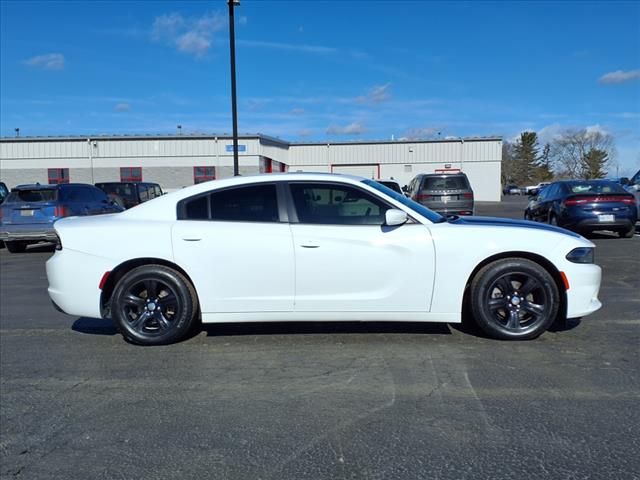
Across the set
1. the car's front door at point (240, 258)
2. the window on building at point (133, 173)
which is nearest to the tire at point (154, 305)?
the car's front door at point (240, 258)

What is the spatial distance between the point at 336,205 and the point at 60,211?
33.2ft

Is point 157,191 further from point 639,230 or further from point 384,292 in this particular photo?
point 384,292

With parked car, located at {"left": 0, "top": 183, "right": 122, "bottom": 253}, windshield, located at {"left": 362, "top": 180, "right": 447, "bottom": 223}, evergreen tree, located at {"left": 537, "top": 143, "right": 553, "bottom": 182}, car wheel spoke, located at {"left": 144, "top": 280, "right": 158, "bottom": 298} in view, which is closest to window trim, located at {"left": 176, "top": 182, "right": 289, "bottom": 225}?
car wheel spoke, located at {"left": 144, "top": 280, "right": 158, "bottom": 298}

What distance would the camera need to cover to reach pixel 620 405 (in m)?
3.56

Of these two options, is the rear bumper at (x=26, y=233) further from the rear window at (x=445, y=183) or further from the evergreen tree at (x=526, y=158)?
the evergreen tree at (x=526, y=158)

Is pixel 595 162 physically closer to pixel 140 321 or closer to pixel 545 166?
pixel 545 166

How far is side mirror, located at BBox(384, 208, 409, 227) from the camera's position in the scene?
469cm

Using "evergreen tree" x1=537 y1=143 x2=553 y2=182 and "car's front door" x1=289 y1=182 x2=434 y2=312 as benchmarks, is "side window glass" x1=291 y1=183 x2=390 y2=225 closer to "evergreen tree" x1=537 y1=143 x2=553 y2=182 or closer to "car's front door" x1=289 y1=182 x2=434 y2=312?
"car's front door" x1=289 y1=182 x2=434 y2=312

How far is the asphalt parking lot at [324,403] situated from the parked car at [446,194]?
1026cm

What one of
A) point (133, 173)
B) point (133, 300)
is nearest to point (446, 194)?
point (133, 300)

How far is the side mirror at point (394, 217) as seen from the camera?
4691 mm

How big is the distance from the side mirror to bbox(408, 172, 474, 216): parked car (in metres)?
11.1

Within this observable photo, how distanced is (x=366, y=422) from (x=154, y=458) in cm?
129

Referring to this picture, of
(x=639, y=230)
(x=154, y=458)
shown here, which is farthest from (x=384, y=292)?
(x=639, y=230)
